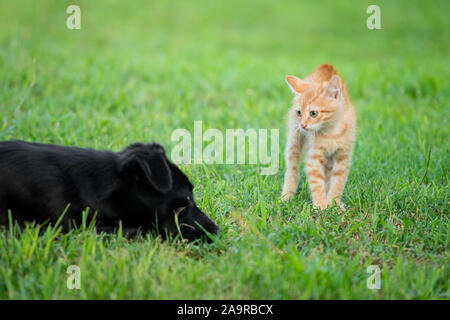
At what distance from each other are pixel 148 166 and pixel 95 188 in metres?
0.44

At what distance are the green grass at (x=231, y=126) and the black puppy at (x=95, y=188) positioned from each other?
0.47 feet

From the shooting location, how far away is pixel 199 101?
277 inches

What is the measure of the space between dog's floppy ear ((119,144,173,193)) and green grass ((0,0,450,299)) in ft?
1.43

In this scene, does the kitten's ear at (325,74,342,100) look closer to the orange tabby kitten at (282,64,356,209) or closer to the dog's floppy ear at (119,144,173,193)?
the orange tabby kitten at (282,64,356,209)

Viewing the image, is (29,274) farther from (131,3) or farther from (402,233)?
(131,3)

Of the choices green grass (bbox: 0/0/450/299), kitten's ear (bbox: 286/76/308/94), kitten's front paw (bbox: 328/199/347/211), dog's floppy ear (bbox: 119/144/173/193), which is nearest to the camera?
green grass (bbox: 0/0/450/299)

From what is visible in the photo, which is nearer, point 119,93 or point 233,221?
point 233,221

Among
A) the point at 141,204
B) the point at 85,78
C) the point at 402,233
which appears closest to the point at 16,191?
the point at 141,204

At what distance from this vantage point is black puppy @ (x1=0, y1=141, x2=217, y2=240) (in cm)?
292

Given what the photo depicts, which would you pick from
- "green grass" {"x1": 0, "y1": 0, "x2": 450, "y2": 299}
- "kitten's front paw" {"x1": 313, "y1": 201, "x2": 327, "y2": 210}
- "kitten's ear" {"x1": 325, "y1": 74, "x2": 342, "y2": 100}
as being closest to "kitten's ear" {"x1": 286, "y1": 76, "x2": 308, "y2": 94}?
"kitten's ear" {"x1": 325, "y1": 74, "x2": 342, "y2": 100}

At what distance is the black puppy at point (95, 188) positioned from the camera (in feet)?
9.59

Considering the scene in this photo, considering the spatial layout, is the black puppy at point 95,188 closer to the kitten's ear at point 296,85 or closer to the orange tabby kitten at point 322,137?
the orange tabby kitten at point 322,137

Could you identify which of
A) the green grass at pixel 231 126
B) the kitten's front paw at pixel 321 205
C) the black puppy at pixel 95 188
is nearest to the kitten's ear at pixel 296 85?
the green grass at pixel 231 126
